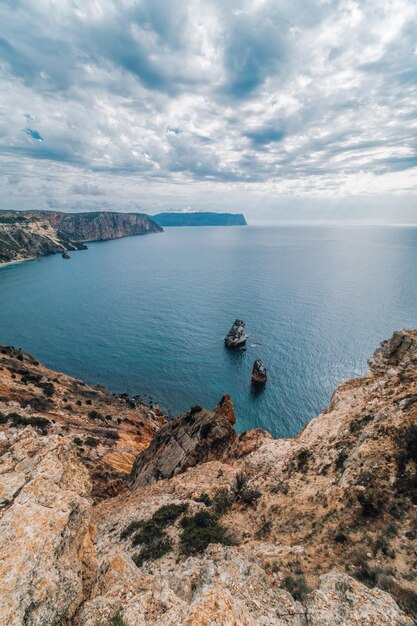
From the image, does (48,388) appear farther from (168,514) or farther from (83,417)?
(168,514)

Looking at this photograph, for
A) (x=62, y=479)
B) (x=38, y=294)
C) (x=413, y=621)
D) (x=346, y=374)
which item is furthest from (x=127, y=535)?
(x=38, y=294)

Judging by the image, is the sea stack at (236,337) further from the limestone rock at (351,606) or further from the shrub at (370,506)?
the limestone rock at (351,606)

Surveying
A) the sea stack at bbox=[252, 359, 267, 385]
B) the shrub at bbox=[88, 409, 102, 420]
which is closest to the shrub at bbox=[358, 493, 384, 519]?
the shrub at bbox=[88, 409, 102, 420]

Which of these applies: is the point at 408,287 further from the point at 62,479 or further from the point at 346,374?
the point at 62,479

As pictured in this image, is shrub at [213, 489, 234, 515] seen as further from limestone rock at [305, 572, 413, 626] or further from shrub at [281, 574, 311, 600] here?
limestone rock at [305, 572, 413, 626]

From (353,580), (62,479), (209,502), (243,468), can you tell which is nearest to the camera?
(353,580)
